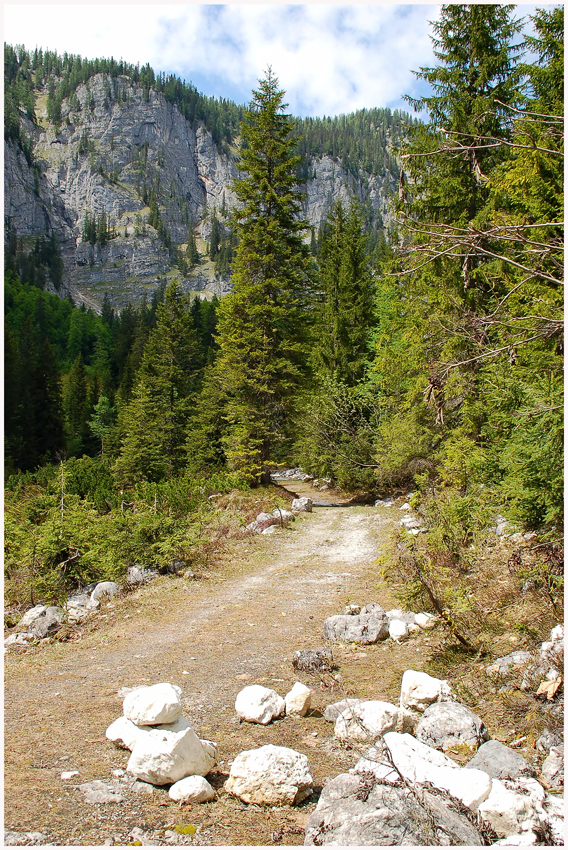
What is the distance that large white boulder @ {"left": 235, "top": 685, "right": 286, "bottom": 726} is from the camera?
4.30m

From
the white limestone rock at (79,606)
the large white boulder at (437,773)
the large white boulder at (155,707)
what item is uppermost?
the large white boulder at (155,707)

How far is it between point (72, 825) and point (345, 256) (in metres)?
25.1

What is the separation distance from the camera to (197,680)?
5254 mm

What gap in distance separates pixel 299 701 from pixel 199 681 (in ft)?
4.26

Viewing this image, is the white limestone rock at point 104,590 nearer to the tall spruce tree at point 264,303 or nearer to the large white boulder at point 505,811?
the large white boulder at point 505,811

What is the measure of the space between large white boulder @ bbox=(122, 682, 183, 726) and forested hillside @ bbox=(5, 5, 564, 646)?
2.80 m

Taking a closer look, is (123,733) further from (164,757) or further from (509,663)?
(509,663)

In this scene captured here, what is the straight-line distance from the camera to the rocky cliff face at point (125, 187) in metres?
152

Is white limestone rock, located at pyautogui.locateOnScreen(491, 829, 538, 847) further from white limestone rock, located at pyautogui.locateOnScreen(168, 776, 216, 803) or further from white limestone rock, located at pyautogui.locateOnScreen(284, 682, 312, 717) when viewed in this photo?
white limestone rock, located at pyautogui.locateOnScreen(284, 682, 312, 717)

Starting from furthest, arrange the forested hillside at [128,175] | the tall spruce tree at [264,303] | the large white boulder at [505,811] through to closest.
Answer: the forested hillside at [128,175] → the tall spruce tree at [264,303] → the large white boulder at [505,811]

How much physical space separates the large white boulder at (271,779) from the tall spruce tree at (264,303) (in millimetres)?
13733

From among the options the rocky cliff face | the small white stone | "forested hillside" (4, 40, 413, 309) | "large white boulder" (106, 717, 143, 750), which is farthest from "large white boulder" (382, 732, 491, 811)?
the rocky cliff face

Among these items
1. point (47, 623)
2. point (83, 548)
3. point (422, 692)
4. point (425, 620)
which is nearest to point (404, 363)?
point (425, 620)

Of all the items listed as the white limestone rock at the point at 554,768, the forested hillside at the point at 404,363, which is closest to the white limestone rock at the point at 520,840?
the white limestone rock at the point at 554,768
